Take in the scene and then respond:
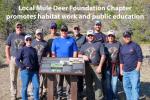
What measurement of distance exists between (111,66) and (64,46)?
1122 millimetres

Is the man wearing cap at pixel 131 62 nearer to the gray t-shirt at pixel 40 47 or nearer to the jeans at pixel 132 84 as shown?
the jeans at pixel 132 84

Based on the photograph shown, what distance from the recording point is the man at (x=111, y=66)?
381 inches

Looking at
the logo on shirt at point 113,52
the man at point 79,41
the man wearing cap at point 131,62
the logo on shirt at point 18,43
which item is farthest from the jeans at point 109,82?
the logo on shirt at point 18,43

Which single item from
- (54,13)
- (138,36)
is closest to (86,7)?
(54,13)

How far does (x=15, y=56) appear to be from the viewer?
984cm

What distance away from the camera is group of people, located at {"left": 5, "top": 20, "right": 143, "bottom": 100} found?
9.37m

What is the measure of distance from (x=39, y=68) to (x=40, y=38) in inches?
30.1

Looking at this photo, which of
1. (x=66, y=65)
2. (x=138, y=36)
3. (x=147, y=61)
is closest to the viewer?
(x=66, y=65)

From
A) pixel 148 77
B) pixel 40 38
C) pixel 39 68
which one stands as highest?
pixel 40 38

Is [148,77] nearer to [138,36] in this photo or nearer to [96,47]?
[96,47]

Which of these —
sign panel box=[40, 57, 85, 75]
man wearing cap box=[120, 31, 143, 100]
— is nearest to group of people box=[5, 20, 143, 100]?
man wearing cap box=[120, 31, 143, 100]

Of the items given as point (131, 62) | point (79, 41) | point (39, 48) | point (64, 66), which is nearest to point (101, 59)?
point (131, 62)

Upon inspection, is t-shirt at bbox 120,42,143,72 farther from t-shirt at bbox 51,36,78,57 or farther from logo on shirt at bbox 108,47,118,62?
t-shirt at bbox 51,36,78,57

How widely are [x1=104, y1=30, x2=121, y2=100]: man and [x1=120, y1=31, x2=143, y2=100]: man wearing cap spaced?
0.26m
